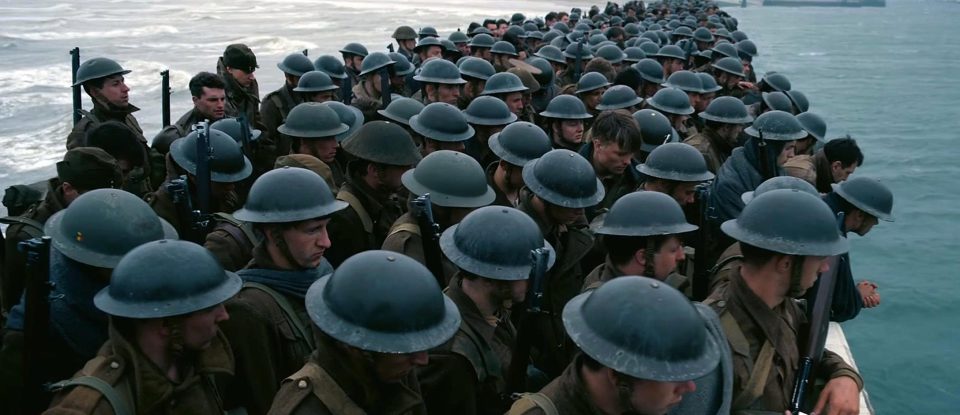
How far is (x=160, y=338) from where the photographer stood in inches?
126

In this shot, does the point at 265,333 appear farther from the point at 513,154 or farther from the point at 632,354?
the point at 513,154

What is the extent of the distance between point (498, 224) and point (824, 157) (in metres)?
4.64

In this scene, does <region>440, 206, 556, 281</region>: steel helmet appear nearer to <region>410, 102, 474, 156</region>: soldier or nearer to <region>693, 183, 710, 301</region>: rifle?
<region>693, 183, 710, 301</region>: rifle

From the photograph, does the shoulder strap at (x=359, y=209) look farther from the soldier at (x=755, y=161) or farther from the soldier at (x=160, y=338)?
the soldier at (x=755, y=161)

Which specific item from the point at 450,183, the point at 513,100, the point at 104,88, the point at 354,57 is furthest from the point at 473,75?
the point at 450,183

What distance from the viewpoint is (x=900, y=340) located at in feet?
40.2

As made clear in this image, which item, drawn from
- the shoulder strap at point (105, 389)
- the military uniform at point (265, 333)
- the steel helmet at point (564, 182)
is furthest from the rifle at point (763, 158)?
the shoulder strap at point (105, 389)

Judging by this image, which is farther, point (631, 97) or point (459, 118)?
point (631, 97)

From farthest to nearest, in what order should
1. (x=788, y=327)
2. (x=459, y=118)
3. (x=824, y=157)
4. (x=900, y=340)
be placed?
(x=900, y=340) < (x=824, y=157) < (x=459, y=118) < (x=788, y=327)

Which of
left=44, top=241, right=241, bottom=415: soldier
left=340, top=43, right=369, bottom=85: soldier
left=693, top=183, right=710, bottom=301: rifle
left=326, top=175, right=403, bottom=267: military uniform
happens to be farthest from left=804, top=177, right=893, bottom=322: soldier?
left=340, top=43, right=369, bottom=85: soldier

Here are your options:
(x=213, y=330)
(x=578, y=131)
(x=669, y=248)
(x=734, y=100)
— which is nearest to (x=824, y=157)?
(x=734, y=100)

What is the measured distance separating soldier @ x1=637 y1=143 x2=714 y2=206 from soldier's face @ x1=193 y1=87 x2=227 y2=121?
407 cm

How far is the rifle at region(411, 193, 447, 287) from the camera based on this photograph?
178 inches

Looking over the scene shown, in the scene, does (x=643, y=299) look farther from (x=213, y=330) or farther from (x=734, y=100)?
(x=734, y=100)
